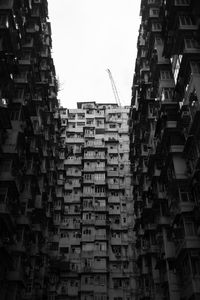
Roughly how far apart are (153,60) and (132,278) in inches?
1078

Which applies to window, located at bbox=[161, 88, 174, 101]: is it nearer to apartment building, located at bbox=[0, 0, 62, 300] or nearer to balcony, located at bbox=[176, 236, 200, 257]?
apartment building, located at bbox=[0, 0, 62, 300]

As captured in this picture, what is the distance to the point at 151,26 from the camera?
39656 mm

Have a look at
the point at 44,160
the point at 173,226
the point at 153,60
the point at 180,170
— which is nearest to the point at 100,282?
the point at 44,160

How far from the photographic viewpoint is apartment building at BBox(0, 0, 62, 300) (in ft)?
95.1

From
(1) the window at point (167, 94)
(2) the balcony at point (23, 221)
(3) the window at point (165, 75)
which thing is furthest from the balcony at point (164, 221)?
(3) the window at point (165, 75)

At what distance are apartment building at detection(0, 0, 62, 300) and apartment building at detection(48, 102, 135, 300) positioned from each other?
4.58 m

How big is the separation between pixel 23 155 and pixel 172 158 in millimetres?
13834

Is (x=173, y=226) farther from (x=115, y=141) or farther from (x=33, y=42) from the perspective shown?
(x=115, y=141)

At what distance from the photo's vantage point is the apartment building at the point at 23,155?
2898 centimetres

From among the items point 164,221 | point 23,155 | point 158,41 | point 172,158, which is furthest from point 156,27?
point 164,221

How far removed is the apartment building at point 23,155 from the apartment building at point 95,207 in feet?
15.0

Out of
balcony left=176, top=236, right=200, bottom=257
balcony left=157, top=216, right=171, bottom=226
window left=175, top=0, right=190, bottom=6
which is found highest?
window left=175, top=0, right=190, bottom=6

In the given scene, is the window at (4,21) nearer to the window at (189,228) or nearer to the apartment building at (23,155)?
the apartment building at (23,155)

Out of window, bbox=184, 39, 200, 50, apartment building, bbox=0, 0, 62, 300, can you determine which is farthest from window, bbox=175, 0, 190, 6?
apartment building, bbox=0, 0, 62, 300
